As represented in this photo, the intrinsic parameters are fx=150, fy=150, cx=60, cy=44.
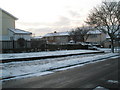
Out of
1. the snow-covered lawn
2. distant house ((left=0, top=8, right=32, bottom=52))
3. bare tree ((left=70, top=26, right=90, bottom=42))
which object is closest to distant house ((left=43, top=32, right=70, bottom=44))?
bare tree ((left=70, top=26, right=90, bottom=42))

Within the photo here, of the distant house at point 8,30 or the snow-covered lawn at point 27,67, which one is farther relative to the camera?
the distant house at point 8,30

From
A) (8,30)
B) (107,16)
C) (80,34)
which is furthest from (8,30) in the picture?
(80,34)

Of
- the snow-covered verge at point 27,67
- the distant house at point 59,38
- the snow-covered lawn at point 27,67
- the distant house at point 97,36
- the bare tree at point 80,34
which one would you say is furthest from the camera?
the distant house at point 59,38

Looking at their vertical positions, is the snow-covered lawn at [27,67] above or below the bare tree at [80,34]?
below

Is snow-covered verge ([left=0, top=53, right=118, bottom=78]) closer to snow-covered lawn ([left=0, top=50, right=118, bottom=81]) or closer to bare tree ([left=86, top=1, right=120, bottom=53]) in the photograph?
snow-covered lawn ([left=0, top=50, right=118, bottom=81])

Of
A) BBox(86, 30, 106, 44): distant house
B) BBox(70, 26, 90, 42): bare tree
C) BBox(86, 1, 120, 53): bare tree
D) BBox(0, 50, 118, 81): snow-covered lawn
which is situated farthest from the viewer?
BBox(86, 30, 106, 44): distant house

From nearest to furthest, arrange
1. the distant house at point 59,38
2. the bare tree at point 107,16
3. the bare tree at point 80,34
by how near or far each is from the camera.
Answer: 1. the bare tree at point 107,16
2. the bare tree at point 80,34
3. the distant house at point 59,38

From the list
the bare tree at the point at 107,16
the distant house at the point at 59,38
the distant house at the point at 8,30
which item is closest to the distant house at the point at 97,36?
the distant house at the point at 59,38

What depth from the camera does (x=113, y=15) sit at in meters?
29.0

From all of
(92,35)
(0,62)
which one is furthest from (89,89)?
(92,35)

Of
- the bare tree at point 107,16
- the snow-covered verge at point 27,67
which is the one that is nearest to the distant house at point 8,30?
the bare tree at point 107,16

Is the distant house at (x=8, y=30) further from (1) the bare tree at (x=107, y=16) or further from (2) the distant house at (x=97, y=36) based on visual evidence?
(2) the distant house at (x=97, y=36)

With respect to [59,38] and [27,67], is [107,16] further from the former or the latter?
[59,38]

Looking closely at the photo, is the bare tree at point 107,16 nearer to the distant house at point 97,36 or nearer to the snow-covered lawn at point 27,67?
the snow-covered lawn at point 27,67
